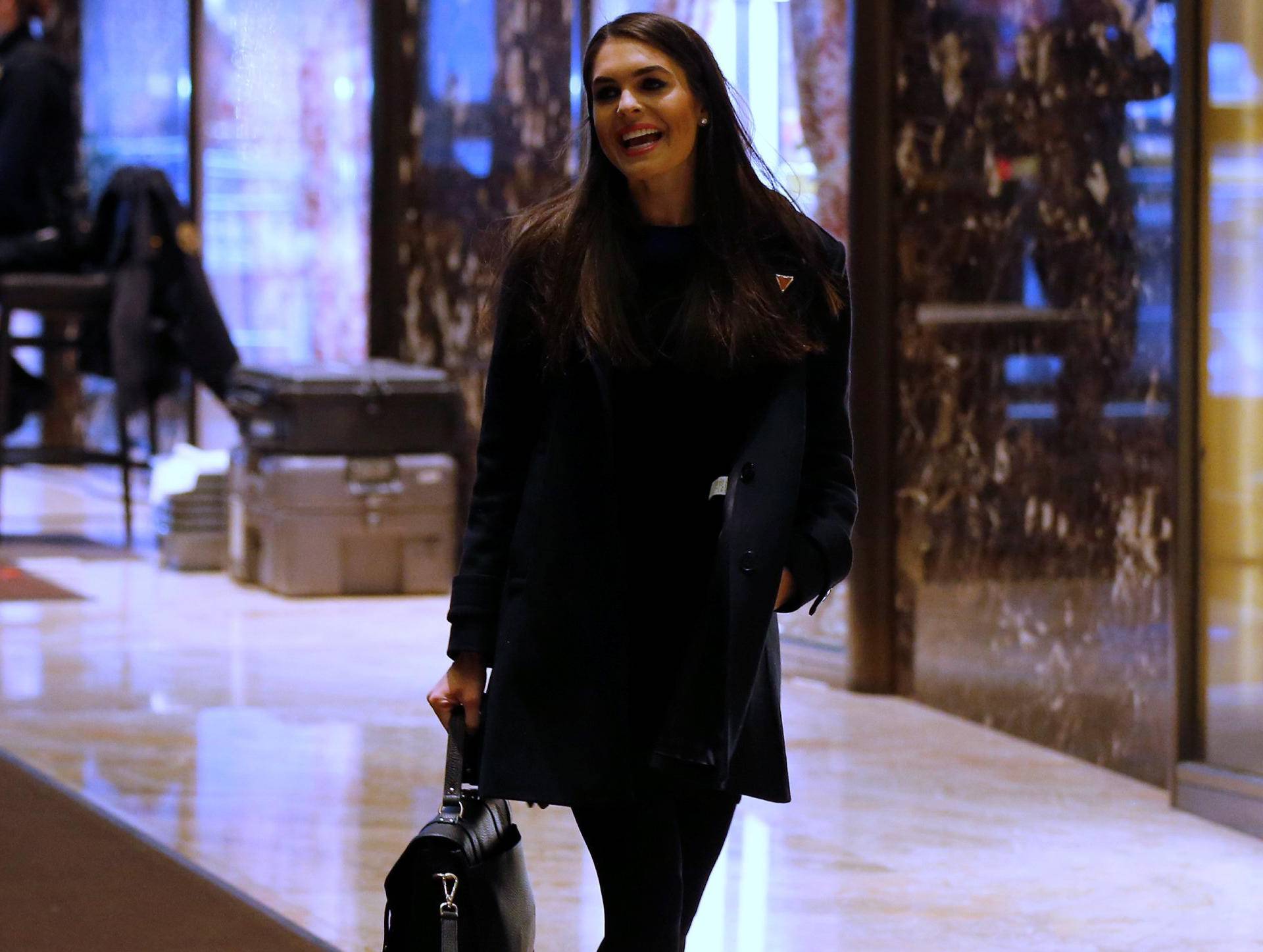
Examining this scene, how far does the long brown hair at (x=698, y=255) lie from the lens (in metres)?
2.11

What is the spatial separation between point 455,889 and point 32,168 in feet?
24.3

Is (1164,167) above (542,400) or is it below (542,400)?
above

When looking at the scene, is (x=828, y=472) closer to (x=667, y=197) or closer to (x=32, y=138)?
(x=667, y=197)

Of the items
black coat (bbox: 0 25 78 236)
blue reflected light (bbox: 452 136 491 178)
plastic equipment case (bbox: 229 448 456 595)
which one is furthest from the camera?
black coat (bbox: 0 25 78 236)

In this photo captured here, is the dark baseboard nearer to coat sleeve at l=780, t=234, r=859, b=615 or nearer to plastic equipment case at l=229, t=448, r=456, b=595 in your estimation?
coat sleeve at l=780, t=234, r=859, b=615

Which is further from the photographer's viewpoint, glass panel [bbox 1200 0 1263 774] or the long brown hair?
glass panel [bbox 1200 0 1263 774]

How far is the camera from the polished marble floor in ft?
11.2

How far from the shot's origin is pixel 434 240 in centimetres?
820

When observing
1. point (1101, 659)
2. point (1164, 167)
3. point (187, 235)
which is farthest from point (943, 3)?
point (187, 235)

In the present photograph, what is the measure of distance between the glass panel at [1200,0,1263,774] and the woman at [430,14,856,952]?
6.89ft

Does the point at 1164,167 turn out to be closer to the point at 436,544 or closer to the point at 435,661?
the point at 435,661

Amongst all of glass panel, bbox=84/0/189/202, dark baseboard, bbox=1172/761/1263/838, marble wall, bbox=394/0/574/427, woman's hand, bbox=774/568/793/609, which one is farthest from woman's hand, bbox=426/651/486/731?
glass panel, bbox=84/0/189/202

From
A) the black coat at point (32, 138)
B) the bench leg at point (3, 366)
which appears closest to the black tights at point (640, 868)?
the bench leg at point (3, 366)

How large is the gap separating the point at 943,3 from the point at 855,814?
215 centimetres
